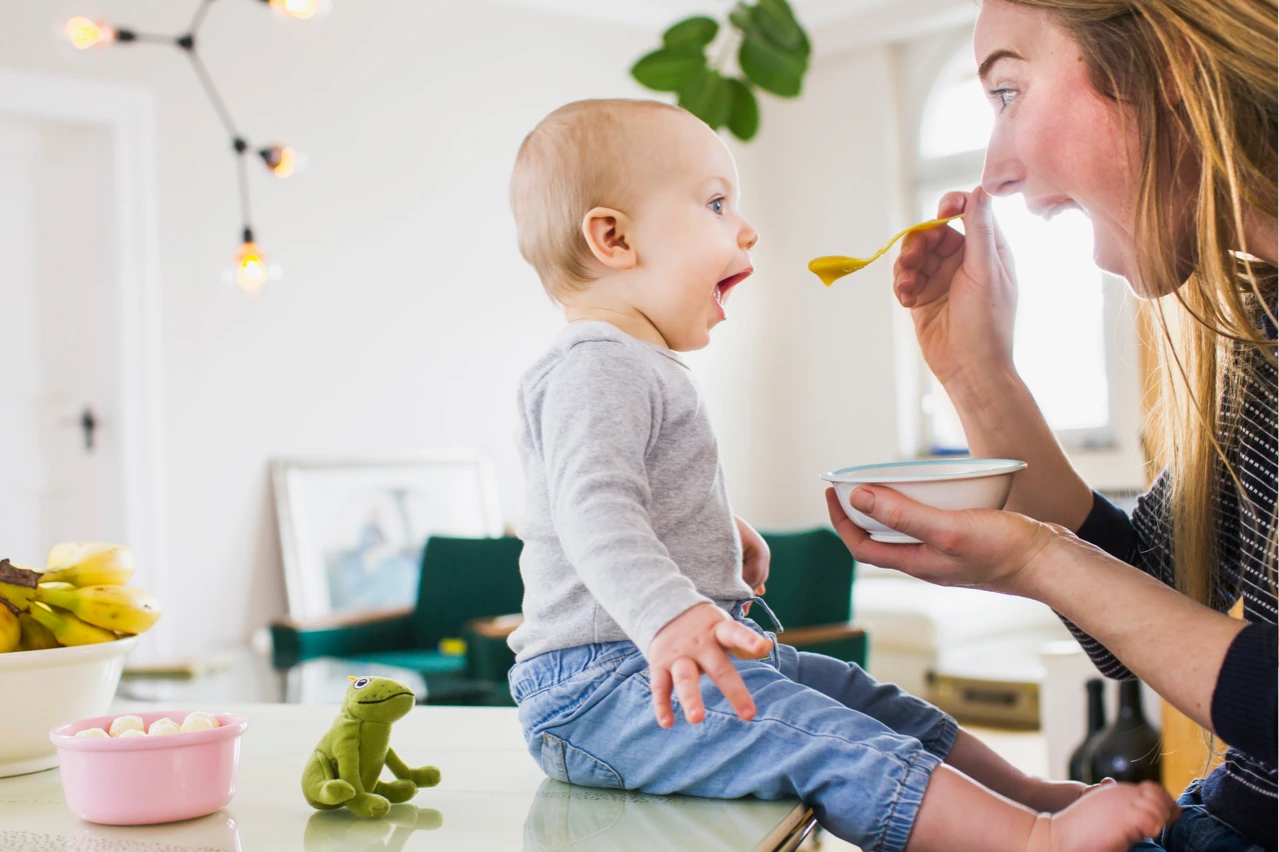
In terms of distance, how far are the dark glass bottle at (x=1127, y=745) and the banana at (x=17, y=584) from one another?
2.37 metres

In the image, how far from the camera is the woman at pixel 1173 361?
85cm

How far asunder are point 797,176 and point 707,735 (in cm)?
594

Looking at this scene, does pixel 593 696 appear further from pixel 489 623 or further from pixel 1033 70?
pixel 489 623

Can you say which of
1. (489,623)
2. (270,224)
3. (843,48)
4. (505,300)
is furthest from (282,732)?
(843,48)

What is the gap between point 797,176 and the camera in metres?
6.46

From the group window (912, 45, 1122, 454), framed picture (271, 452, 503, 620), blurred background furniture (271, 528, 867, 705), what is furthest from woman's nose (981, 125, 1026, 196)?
window (912, 45, 1122, 454)

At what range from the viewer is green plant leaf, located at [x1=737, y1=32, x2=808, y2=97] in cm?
296

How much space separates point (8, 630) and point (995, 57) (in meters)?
1.02

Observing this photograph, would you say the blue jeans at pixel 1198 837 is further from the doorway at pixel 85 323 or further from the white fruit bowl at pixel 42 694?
→ the doorway at pixel 85 323

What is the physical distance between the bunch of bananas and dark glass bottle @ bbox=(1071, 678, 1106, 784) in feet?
7.68

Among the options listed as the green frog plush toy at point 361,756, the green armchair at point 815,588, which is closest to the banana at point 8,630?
the green frog plush toy at point 361,756

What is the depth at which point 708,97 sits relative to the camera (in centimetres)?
294

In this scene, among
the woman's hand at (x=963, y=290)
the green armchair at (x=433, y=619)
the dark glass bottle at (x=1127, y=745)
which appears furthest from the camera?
the green armchair at (x=433, y=619)

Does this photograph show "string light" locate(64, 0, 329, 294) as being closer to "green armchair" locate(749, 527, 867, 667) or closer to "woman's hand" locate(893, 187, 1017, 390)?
"green armchair" locate(749, 527, 867, 667)
